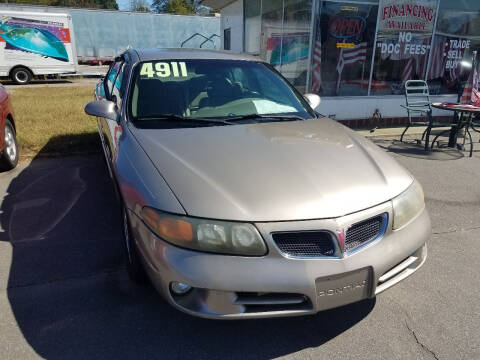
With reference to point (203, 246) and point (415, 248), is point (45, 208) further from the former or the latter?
point (415, 248)

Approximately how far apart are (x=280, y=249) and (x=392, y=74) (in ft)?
27.3

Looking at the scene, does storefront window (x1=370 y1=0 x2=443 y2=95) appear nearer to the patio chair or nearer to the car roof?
the patio chair

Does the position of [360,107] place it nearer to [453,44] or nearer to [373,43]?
[373,43]

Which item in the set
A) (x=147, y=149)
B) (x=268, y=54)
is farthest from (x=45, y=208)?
(x=268, y=54)

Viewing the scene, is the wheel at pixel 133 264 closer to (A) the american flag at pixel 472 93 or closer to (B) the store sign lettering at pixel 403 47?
(A) the american flag at pixel 472 93

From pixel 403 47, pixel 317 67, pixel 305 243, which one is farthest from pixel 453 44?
pixel 305 243

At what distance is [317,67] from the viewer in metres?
8.21

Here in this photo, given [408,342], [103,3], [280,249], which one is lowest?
[408,342]

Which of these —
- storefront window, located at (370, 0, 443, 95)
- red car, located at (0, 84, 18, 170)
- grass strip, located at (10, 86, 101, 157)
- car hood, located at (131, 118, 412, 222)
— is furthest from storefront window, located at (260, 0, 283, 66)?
car hood, located at (131, 118, 412, 222)

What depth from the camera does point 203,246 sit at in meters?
1.84

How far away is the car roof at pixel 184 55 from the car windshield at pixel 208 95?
74 mm

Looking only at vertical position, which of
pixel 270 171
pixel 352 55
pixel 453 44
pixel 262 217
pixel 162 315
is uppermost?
pixel 453 44

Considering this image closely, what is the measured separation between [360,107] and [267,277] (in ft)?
24.6

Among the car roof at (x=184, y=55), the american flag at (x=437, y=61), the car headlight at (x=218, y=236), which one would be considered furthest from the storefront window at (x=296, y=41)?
the car headlight at (x=218, y=236)
